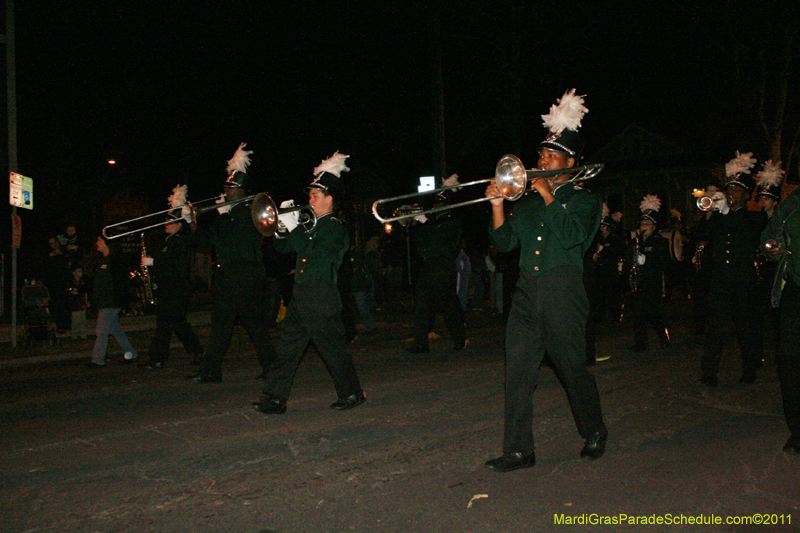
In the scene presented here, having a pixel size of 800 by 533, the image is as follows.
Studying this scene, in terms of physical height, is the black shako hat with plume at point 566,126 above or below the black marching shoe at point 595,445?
above

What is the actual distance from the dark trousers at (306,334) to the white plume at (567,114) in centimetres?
243

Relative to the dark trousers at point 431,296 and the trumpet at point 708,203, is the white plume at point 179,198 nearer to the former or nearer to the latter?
the dark trousers at point 431,296

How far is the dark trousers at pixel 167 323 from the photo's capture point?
8.45 meters

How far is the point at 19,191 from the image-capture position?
449 inches

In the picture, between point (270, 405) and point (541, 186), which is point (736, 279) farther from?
point (270, 405)

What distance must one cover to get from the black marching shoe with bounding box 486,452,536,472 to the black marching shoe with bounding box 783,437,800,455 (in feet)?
6.39

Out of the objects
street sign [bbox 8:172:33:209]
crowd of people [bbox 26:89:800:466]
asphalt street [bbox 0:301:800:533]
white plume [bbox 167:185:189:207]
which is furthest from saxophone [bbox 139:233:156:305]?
asphalt street [bbox 0:301:800:533]

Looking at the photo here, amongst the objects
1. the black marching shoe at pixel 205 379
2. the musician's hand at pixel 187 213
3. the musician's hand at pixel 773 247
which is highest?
the musician's hand at pixel 187 213

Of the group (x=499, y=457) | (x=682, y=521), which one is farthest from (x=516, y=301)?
(x=682, y=521)

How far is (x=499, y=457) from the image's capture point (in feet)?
14.5

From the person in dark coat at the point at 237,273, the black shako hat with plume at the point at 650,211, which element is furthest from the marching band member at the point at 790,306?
the person in dark coat at the point at 237,273

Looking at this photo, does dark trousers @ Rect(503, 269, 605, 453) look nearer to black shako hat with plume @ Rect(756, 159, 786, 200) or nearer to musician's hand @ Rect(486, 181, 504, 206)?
musician's hand @ Rect(486, 181, 504, 206)

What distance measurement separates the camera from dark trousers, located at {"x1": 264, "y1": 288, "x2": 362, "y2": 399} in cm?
576

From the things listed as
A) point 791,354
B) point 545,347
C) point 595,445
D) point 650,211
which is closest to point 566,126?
point 545,347
